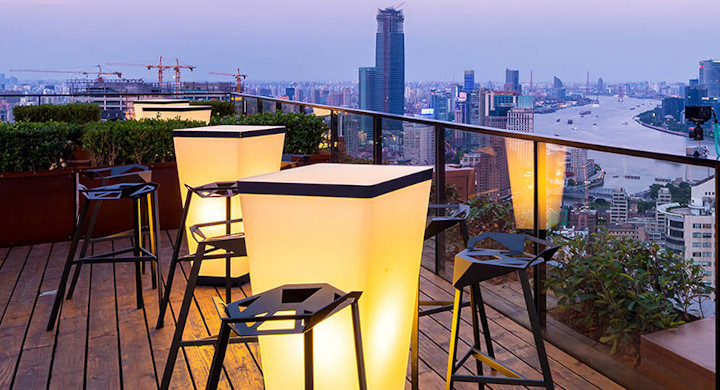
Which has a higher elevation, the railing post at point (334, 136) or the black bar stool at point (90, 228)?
the railing post at point (334, 136)

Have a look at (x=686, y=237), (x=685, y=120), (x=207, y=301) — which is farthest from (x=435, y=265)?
(x=686, y=237)

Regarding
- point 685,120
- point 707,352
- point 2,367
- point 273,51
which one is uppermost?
point 273,51

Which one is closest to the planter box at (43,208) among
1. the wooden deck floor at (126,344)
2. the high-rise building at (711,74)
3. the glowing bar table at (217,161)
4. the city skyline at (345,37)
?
the wooden deck floor at (126,344)

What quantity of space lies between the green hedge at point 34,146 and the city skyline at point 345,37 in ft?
71.9

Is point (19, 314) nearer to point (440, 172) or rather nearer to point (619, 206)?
point (440, 172)

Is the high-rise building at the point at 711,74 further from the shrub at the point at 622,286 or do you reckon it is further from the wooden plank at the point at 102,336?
the wooden plank at the point at 102,336

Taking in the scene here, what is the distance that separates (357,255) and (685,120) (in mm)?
2281

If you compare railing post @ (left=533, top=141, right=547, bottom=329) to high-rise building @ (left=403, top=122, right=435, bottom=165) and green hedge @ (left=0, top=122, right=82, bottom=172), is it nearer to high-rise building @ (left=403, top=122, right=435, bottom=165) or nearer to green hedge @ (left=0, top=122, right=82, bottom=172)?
high-rise building @ (left=403, top=122, right=435, bottom=165)

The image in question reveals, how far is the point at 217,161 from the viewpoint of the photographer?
13.4ft

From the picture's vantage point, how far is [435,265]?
4.55m

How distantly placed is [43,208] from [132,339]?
8.65 feet

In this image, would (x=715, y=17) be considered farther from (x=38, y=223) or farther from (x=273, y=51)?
(x=38, y=223)

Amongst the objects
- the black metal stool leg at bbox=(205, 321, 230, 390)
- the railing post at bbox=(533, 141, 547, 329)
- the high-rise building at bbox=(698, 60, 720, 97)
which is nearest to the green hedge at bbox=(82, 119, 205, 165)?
the railing post at bbox=(533, 141, 547, 329)

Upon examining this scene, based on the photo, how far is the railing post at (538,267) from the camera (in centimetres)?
317
